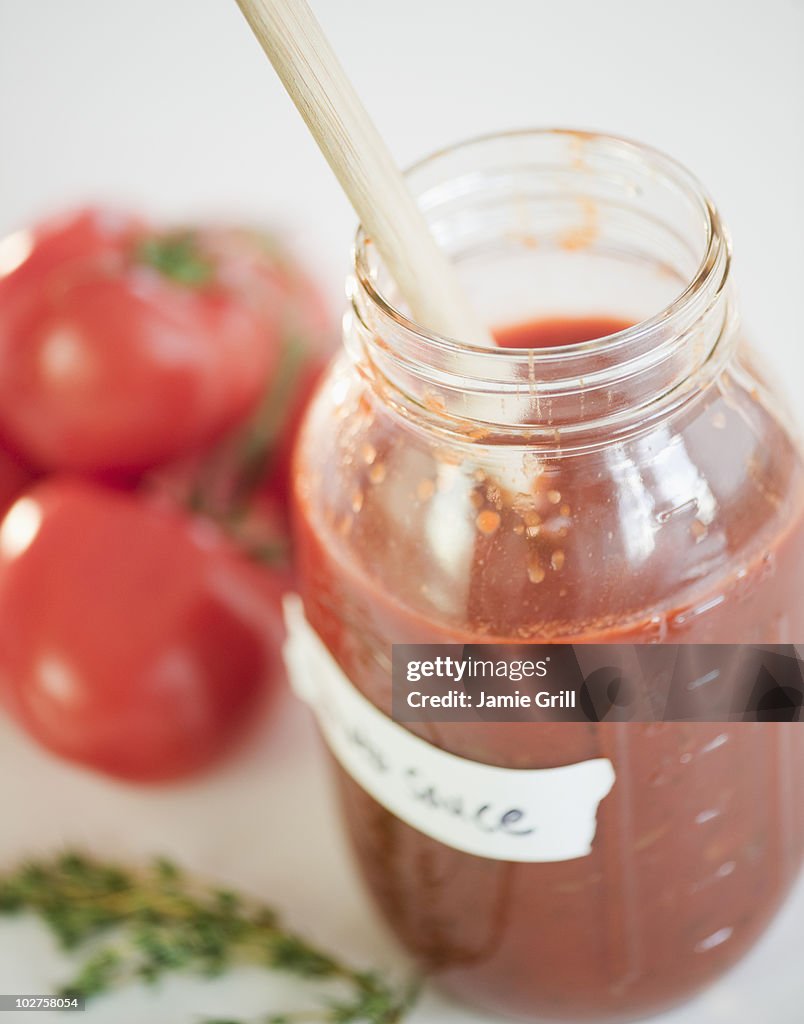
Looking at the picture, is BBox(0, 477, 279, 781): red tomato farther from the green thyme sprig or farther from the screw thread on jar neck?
the screw thread on jar neck

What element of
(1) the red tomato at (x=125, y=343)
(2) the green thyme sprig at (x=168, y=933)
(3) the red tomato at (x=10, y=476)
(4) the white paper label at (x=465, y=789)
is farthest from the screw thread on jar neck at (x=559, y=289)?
(3) the red tomato at (x=10, y=476)

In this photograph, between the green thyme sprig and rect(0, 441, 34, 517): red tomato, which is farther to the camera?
rect(0, 441, 34, 517): red tomato

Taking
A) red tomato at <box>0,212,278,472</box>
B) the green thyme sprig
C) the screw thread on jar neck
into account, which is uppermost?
the screw thread on jar neck

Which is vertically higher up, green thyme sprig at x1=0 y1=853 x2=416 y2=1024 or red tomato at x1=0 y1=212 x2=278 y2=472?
red tomato at x1=0 y1=212 x2=278 y2=472

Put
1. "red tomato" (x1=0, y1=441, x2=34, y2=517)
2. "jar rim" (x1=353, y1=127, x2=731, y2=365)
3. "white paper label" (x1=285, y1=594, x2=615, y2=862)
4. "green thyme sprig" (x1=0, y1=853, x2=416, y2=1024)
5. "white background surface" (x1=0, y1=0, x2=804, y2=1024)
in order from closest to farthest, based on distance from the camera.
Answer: "jar rim" (x1=353, y1=127, x2=731, y2=365) → "white paper label" (x1=285, y1=594, x2=615, y2=862) → "green thyme sprig" (x1=0, y1=853, x2=416, y2=1024) → "white background surface" (x1=0, y1=0, x2=804, y2=1024) → "red tomato" (x1=0, y1=441, x2=34, y2=517)

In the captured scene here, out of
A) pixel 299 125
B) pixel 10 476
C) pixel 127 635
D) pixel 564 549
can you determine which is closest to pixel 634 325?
pixel 564 549

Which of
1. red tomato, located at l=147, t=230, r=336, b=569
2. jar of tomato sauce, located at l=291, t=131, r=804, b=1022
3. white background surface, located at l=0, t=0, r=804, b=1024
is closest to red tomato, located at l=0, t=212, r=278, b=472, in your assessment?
red tomato, located at l=147, t=230, r=336, b=569

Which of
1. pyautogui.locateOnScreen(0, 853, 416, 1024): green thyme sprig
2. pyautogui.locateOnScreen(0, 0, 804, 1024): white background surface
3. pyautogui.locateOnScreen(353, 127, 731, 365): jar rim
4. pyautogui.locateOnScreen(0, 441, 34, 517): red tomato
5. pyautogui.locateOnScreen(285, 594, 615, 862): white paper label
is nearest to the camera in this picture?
pyautogui.locateOnScreen(353, 127, 731, 365): jar rim

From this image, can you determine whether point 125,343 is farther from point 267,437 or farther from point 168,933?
point 168,933
